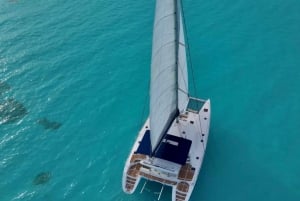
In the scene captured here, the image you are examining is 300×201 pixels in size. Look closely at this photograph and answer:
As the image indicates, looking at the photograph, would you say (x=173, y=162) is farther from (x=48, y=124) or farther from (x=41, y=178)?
(x=48, y=124)

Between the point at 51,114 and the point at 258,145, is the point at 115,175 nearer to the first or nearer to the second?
the point at 51,114

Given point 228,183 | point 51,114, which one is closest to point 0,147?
point 51,114

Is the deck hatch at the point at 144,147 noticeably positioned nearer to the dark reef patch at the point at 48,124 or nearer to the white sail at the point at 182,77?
the white sail at the point at 182,77

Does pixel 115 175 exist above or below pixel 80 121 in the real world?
below

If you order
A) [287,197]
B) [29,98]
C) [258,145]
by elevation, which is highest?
[29,98]

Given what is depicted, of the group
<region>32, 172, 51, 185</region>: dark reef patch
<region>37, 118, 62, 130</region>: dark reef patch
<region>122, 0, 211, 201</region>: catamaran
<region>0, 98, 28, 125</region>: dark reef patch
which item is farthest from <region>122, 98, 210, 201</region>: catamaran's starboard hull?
<region>0, 98, 28, 125</region>: dark reef patch

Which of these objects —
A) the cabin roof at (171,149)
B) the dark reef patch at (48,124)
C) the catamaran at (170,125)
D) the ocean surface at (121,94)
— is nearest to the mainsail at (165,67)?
the catamaran at (170,125)
